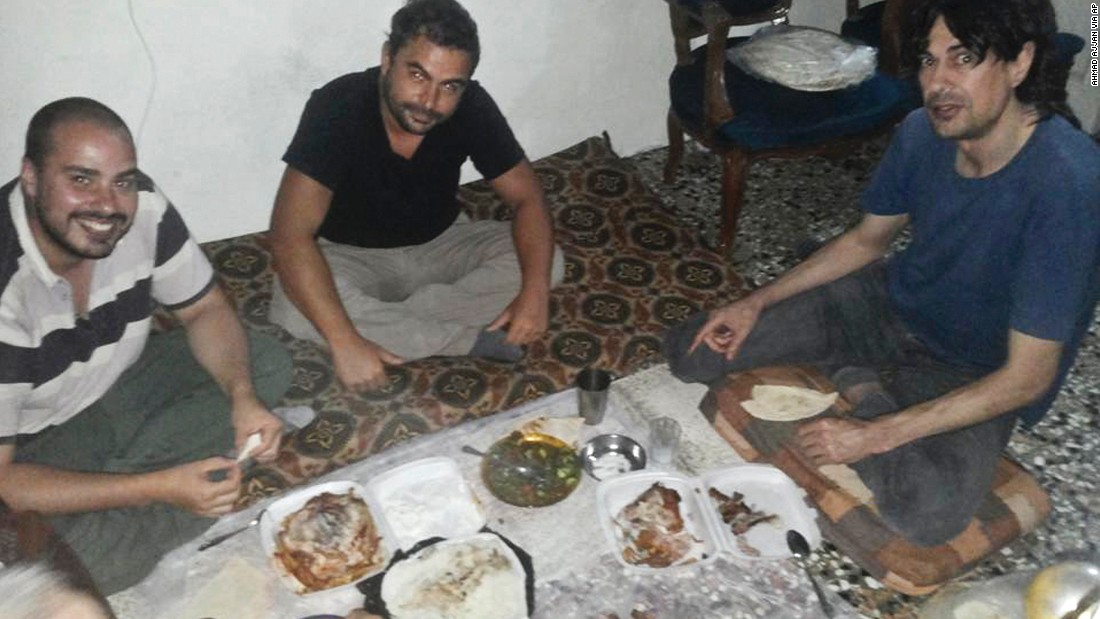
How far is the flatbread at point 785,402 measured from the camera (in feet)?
9.12

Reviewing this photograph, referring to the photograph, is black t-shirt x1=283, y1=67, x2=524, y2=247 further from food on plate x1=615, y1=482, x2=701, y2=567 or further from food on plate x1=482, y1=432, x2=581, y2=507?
food on plate x1=615, y1=482, x2=701, y2=567

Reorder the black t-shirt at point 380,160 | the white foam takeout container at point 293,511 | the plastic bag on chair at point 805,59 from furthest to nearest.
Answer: the plastic bag on chair at point 805,59 → the black t-shirt at point 380,160 → the white foam takeout container at point 293,511

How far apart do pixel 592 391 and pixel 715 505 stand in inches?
18.4

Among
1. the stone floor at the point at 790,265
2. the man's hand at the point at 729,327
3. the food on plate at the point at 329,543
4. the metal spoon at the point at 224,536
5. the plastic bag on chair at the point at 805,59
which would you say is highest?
the plastic bag on chair at the point at 805,59

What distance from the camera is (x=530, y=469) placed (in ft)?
8.96

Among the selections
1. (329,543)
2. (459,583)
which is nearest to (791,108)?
(459,583)

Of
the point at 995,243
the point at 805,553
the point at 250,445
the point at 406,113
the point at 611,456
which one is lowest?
the point at 805,553

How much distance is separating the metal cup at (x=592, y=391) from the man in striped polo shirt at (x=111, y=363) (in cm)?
82

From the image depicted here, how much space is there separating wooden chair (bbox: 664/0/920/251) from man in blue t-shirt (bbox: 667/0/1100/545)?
0.72 m

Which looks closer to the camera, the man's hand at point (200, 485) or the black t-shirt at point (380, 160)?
the man's hand at point (200, 485)

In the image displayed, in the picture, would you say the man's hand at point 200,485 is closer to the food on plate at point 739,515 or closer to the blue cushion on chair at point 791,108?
the food on plate at point 739,515

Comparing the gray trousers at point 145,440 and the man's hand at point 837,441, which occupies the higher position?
the gray trousers at point 145,440

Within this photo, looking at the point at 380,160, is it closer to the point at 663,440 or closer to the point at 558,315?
the point at 558,315

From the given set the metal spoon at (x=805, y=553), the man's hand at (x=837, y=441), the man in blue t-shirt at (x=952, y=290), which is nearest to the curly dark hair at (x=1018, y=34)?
the man in blue t-shirt at (x=952, y=290)
